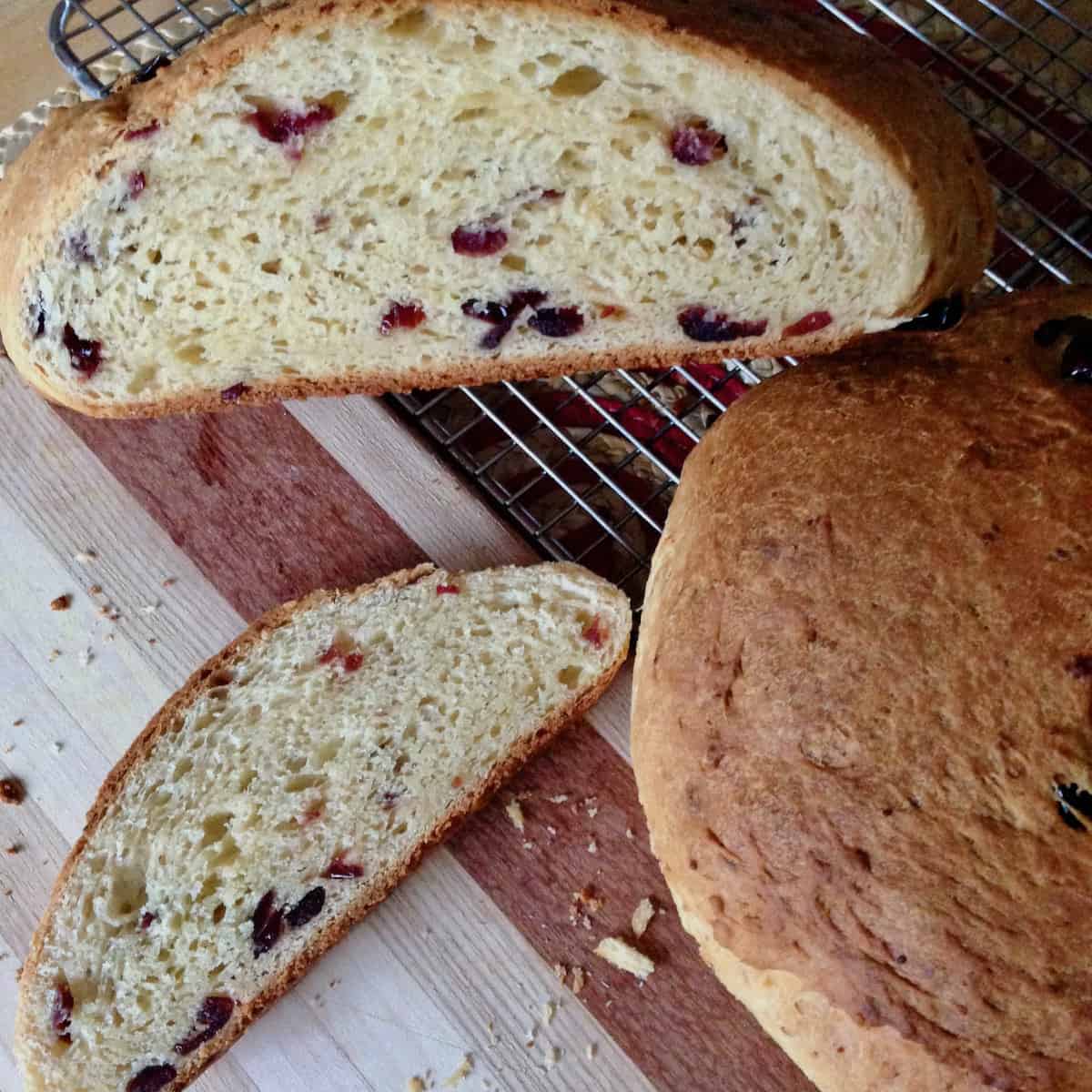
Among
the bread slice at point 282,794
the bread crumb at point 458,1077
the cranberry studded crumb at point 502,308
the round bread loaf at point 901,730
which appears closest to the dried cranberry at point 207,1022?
the bread slice at point 282,794

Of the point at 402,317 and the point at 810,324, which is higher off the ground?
the point at 810,324

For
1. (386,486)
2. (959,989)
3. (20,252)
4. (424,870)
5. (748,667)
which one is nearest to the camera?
(959,989)

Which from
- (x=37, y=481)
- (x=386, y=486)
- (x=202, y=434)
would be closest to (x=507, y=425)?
(x=386, y=486)

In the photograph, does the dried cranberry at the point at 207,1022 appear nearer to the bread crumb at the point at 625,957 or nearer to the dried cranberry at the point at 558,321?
the bread crumb at the point at 625,957

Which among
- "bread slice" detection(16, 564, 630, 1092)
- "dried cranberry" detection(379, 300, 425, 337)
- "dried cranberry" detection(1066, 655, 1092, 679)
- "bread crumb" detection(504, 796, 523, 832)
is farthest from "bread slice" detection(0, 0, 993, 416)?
"bread crumb" detection(504, 796, 523, 832)

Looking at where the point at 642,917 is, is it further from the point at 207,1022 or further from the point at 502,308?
the point at 502,308

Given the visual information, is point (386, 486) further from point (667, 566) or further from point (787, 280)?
point (787, 280)

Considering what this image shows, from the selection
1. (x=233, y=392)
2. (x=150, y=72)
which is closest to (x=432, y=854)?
(x=233, y=392)
